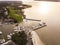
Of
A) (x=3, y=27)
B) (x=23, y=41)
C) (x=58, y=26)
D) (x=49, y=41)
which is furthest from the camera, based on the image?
(x=58, y=26)

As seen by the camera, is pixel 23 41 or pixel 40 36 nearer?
pixel 23 41

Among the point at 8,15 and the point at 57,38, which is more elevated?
the point at 8,15

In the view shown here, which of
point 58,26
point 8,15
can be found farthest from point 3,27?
point 58,26

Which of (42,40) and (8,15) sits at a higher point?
(8,15)

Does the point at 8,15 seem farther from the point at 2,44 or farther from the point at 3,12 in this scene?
the point at 2,44

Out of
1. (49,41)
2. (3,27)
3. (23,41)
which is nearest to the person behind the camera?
(23,41)

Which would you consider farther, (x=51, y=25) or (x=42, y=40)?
(x=51, y=25)

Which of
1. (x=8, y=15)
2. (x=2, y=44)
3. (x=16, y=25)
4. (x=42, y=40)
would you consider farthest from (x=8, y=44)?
(x=8, y=15)

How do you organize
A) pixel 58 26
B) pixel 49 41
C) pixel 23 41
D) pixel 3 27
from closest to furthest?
pixel 23 41 → pixel 49 41 → pixel 3 27 → pixel 58 26

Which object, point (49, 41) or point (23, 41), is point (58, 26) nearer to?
point (49, 41)
